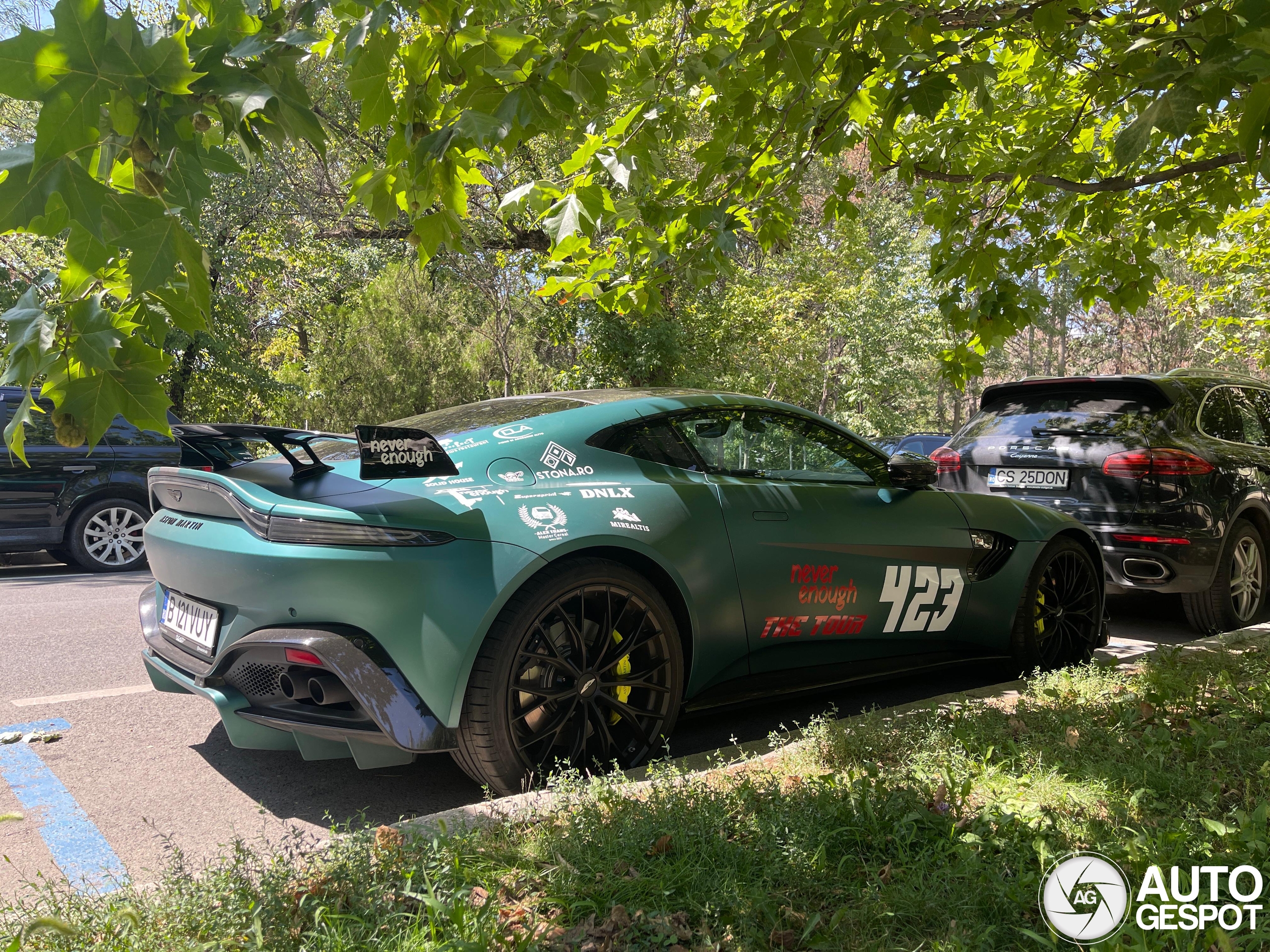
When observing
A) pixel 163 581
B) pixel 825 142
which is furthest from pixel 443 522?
pixel 825 142

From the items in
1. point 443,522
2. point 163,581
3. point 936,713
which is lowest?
point 936,713

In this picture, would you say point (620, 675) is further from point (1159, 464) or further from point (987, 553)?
point (1159, 464)

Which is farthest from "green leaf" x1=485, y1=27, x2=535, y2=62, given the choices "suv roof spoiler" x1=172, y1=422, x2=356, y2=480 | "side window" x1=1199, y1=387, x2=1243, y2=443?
"side window" x1=1199, y1=387, x2=1243, y2=443

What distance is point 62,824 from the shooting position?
9.80ft

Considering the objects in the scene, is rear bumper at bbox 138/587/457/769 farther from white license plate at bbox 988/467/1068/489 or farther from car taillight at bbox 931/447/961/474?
car taillight at bbox 931/447/961/474

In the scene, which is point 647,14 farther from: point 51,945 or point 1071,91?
point 1071,91

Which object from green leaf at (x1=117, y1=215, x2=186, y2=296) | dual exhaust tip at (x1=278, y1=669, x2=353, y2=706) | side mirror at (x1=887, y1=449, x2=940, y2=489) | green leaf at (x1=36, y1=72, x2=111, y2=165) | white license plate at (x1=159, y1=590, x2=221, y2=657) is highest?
green leaf at (x1=36, y1=72, x2=111, y2=165)

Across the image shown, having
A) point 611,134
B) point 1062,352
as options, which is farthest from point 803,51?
point 1062,352

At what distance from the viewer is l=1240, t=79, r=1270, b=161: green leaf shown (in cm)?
244

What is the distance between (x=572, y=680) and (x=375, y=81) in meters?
1.96

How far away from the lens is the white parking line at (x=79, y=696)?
4.23 meters

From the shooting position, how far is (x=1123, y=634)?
6227mm

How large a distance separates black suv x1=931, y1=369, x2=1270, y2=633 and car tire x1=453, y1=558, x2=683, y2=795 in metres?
3.59

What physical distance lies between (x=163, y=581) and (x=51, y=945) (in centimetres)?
173
